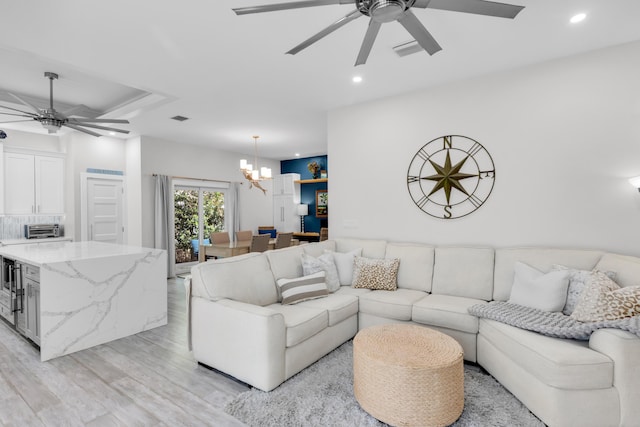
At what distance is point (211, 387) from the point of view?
7.93 ft

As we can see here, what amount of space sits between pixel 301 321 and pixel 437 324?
1.23m

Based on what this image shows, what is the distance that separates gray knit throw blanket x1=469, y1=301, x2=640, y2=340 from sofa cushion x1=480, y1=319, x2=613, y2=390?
5cm

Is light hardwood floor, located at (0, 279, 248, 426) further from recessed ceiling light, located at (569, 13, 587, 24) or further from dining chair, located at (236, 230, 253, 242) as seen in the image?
recessed ceiling light, located at (569, 13, 587, 24)

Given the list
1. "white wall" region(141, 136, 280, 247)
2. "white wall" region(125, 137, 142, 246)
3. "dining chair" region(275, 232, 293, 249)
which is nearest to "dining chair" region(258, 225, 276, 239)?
"white wall" region(141, 136, 280, 247)

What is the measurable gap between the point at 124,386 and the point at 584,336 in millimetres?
3243

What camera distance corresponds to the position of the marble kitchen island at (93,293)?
2955 mm

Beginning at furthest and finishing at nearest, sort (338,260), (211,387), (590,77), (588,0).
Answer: (338,260) < (590,77) < (211,387) < (588,0)

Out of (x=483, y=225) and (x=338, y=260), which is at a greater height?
(x=483, y=225)

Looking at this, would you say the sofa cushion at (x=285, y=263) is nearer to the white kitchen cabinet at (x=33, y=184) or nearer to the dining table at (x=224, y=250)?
the dining table at (x=224, y=250)

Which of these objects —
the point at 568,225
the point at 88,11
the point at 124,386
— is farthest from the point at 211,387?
the point at 568,225

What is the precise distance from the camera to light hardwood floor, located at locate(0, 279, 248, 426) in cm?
207

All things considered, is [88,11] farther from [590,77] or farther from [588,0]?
[590,77]

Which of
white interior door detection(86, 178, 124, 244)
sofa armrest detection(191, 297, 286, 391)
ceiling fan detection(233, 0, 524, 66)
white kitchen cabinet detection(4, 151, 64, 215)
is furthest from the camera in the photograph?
white interior door detection(86, 178, 124, 244)

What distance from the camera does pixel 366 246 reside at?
3992 mm
